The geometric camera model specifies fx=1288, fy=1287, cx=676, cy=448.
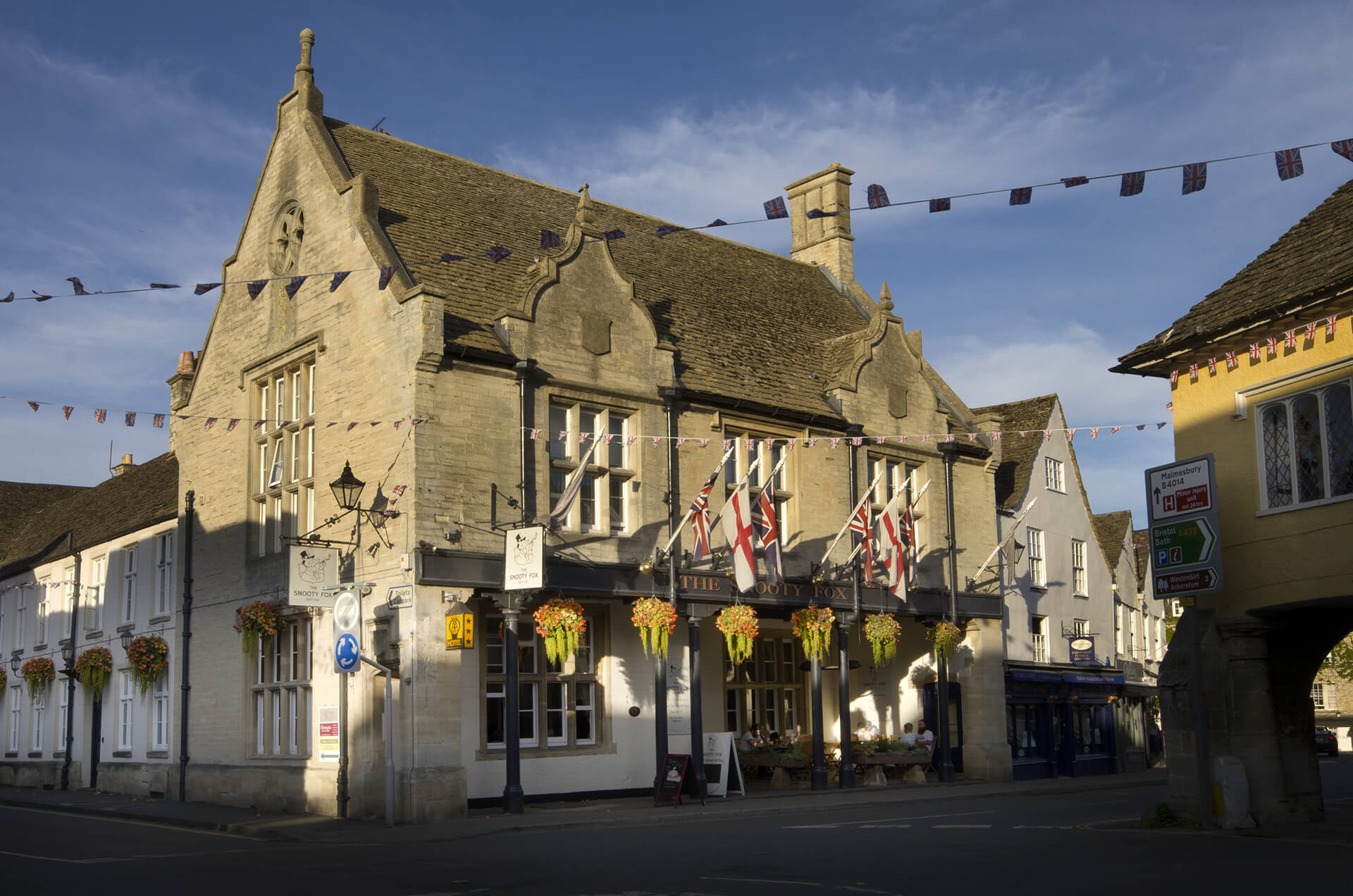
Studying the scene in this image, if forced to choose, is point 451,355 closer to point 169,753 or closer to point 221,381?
point 221,381

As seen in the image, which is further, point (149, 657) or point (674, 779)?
point (149, 657)

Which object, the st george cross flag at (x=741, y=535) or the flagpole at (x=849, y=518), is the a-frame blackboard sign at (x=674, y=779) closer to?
the st george cross flag at (x=741, y=535)

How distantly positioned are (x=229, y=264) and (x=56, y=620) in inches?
479

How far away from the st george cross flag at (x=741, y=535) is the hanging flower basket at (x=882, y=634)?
3956mm

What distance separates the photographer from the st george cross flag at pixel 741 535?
22.5 meters

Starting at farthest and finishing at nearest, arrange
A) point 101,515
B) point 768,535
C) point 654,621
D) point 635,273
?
1. point 101,515
2. point 635,273
3. point 768,535
4. point 654,621

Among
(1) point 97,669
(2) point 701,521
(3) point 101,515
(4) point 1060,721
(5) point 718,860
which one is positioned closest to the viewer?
(5) point 718,860

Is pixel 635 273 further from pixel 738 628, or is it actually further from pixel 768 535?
pixel 738 628

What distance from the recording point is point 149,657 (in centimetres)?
2683

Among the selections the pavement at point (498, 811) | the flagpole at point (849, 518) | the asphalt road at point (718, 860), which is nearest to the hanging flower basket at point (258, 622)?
the pavement at point (498, 811)

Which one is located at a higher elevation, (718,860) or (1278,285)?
(1278,285)

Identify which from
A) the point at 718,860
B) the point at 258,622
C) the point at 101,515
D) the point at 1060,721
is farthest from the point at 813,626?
the point at 101,515

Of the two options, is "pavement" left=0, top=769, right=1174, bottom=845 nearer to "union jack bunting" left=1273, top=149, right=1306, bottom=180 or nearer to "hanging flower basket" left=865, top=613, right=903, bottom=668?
"hanging flower basket" left=865, top=613, right=903, bottom=668

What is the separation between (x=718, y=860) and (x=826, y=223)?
24924 millimetres
